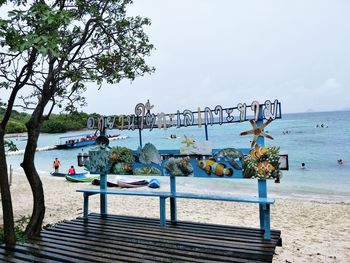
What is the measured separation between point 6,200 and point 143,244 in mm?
1959

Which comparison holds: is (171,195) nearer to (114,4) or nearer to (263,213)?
Result: (263,213)

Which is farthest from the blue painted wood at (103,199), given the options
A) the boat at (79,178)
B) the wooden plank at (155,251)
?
the boat at (79,178)

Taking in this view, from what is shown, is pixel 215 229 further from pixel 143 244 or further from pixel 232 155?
pixel 143 244

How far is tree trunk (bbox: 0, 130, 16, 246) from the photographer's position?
166 inches

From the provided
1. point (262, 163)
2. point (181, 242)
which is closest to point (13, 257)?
point (181, 242)

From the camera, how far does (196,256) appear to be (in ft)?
14.3

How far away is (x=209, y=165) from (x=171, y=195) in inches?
35.7

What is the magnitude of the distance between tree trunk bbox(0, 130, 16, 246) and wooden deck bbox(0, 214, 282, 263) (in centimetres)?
18

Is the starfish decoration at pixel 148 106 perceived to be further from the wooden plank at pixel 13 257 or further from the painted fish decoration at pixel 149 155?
the wooden plank at pixel 13 257

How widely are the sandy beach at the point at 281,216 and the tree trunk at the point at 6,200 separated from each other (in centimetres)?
465

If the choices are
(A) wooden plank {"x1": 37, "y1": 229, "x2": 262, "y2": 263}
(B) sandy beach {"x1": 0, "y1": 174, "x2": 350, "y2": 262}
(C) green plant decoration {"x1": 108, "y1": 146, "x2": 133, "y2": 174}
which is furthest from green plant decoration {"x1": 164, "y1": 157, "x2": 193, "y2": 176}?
(B) sandy beach {"x1": 0, "y1": 174, "x2": 350, "y2": 262}

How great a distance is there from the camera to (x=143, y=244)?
4.95 metres

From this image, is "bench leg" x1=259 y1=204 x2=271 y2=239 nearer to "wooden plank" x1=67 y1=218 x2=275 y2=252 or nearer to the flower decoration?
"wooden plank" x1=67 y1=218 x2=275 y2=252

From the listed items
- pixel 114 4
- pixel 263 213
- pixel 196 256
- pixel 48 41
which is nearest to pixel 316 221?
pixel 263 213
